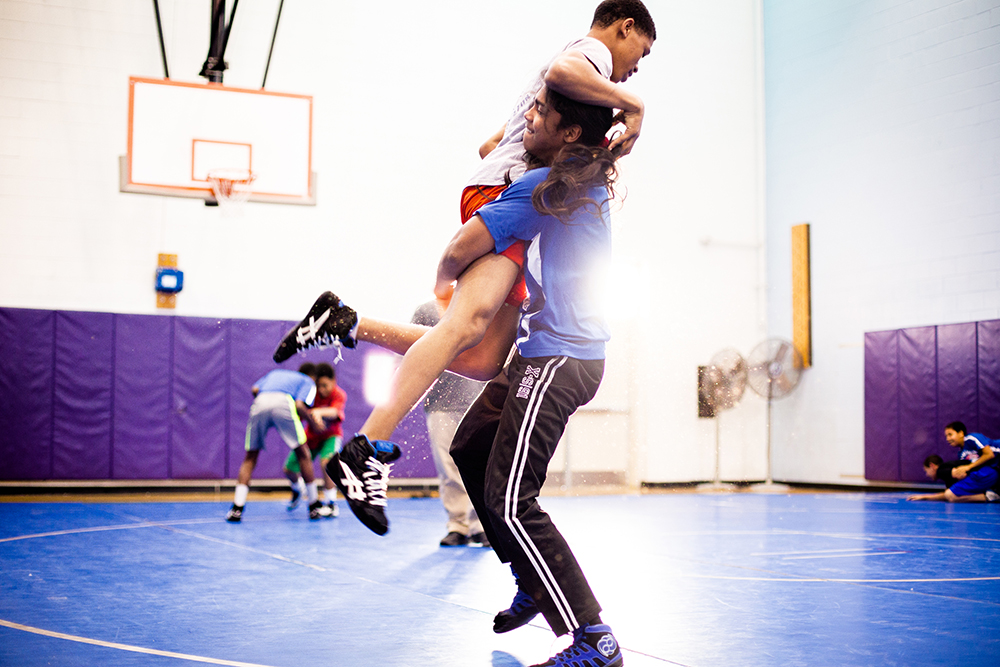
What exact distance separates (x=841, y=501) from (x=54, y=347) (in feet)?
33.1

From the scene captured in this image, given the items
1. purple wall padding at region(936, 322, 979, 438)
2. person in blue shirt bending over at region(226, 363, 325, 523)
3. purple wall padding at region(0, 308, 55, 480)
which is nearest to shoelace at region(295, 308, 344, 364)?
person in blue shirt bending over at region(226, 363, 325, 523)

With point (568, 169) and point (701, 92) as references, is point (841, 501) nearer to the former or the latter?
point (701, 92)

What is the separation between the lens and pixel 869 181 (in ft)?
44.3

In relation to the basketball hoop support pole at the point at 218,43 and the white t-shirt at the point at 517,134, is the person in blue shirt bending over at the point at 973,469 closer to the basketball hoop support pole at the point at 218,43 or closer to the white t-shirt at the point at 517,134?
the white t-shirt at the point at 517,134

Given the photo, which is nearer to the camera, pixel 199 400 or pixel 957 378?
pixel 199 400

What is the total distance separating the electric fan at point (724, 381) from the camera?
13812 millimetres

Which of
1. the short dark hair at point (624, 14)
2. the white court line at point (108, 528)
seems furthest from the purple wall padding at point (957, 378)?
the short dark hair at point (624, 14)

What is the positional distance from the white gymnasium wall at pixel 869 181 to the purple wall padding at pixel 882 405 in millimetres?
327

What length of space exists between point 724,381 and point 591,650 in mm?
11822

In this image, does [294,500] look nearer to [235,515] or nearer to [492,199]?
[235,515]

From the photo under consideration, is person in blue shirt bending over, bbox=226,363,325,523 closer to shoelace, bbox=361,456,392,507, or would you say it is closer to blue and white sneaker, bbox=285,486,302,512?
blue and white sneaker, bbox=285,486,302,512

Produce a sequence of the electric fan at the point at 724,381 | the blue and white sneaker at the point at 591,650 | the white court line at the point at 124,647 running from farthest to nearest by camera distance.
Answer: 1. the electric fan at the point at 724,381
2. the white court line at the point at 124,647
3. the blue and white sneaker at the point at 591,650

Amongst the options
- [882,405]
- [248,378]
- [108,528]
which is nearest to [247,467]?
[108,528]

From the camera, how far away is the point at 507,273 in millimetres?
2895
